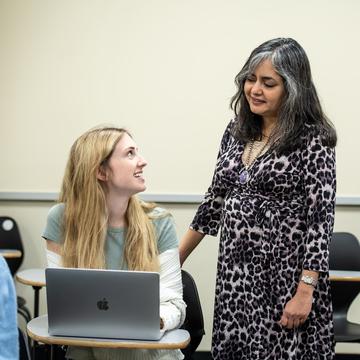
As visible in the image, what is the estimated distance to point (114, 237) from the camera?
80.4 inches

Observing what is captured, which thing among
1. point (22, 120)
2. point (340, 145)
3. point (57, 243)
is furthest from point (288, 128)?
point (22, 120)

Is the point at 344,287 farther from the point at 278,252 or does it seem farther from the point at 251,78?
the point at 251,78

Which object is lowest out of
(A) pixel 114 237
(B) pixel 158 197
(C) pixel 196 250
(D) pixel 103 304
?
(C) pixel 196 250

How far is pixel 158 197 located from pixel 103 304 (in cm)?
227

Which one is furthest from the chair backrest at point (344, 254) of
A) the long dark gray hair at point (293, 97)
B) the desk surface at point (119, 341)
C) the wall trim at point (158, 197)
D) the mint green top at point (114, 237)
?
the desk surface at point (119, 341)

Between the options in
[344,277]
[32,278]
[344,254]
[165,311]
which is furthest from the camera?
[344,254]

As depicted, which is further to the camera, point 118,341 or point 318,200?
point 318,200

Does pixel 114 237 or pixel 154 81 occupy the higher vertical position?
pixel 154 81

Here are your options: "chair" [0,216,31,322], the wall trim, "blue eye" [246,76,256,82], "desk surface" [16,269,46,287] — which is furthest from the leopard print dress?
"chair" [0,216,31,322]

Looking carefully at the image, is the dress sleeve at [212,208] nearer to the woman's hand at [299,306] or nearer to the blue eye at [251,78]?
the blue eye at [251,78]

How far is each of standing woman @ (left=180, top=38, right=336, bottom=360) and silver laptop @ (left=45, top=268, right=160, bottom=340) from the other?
1.50 ft

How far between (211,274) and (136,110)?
1.18m

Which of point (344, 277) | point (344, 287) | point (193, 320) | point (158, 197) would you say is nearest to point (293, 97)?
point (193, 320)

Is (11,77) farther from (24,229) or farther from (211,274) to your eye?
(211,274)
